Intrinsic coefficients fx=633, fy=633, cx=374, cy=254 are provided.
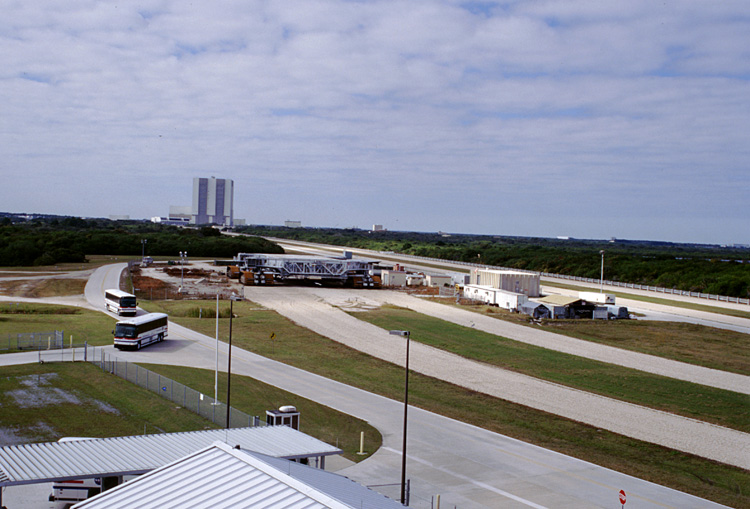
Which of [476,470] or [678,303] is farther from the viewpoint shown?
[678,303]

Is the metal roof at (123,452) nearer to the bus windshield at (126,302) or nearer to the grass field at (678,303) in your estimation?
the bus windshield at (126,302)

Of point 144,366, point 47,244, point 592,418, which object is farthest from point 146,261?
point 592,418

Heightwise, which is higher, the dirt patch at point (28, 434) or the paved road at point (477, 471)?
the dirt patch at point (28, 434)

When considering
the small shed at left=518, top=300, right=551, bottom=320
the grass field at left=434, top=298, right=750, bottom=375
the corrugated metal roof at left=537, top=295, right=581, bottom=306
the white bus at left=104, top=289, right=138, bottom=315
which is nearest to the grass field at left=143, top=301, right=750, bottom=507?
the white bus at left=104, top=289, right=138, bottom=315

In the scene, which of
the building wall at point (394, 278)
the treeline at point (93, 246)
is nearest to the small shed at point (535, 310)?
the building wall at point (394, 278)

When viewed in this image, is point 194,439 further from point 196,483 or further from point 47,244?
point 47,244

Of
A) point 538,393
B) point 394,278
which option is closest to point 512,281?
point 394,278

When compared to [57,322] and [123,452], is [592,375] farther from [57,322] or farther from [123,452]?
[57,322]
